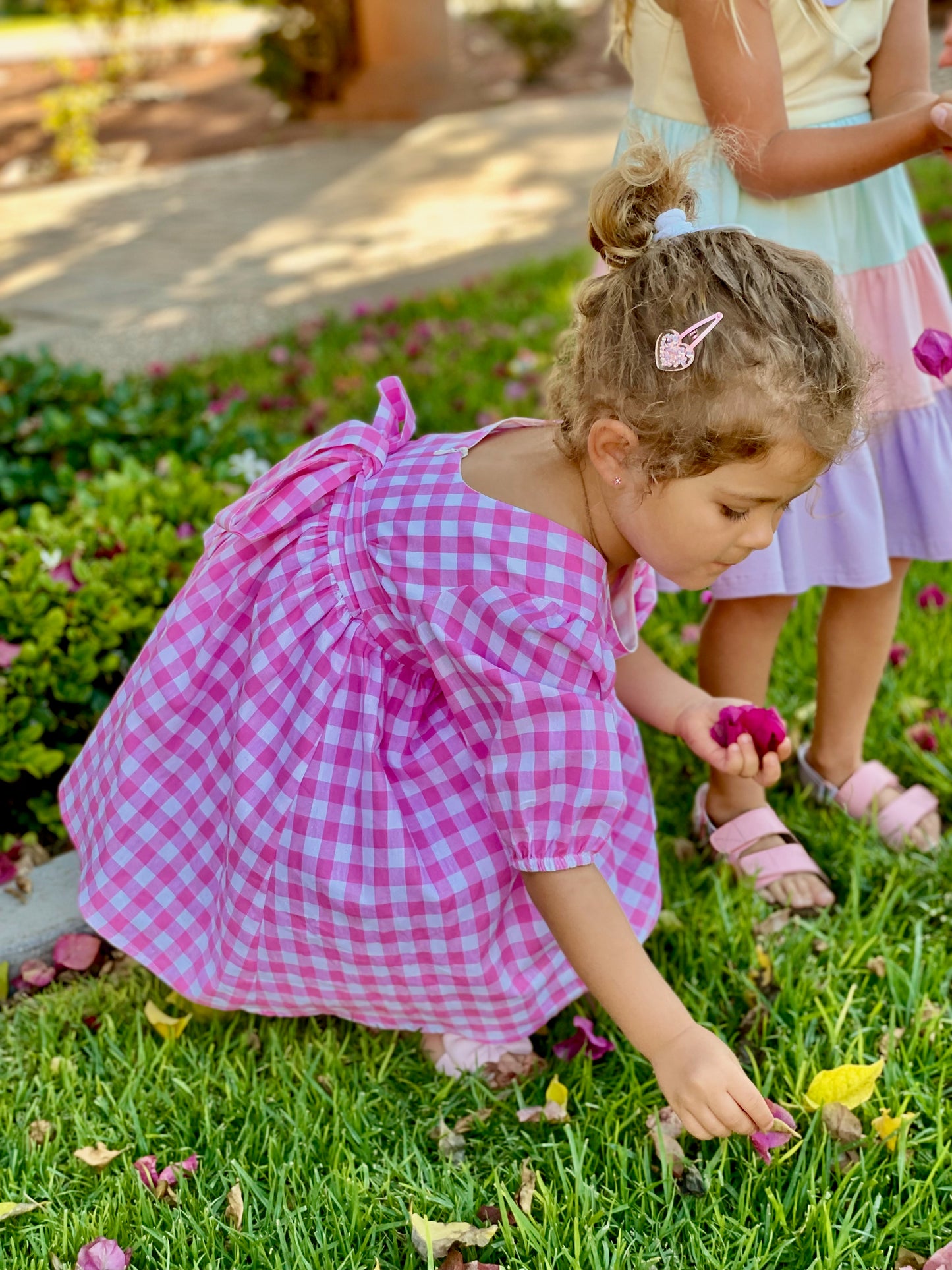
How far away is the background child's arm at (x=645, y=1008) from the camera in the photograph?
1.43 meters


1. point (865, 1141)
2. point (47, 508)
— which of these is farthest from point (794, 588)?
point (47, 508)

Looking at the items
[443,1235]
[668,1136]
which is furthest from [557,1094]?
[443,1235]

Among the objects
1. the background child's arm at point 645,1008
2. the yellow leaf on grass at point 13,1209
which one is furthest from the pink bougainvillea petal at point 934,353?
the yellow leaf on grass at point 13,1209

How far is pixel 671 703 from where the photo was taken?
6.13 ft

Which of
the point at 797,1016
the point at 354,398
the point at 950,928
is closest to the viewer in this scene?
the point at 797,1016

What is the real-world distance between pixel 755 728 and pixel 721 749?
0.08 meters

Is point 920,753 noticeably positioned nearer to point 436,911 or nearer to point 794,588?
point 794,588

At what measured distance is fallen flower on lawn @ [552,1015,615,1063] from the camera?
5.99 feet

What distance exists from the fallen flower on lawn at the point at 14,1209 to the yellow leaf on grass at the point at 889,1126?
103cm

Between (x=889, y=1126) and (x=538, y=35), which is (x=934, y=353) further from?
(x=538, y=35)

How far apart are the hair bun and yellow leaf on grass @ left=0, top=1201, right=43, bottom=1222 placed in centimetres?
133

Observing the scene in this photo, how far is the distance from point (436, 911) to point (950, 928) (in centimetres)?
84

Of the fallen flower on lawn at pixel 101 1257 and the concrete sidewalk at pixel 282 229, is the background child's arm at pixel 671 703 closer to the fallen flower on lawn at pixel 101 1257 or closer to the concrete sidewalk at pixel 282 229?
the fallen flower on lawn at pixel 101 1257

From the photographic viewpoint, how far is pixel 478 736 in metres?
1.64
